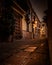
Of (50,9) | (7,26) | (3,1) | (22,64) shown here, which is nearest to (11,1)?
(3,1)

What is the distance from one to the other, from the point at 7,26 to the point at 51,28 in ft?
20.3

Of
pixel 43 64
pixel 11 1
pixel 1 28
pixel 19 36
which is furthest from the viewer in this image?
pixel 19 36

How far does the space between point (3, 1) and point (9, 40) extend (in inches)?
93.4

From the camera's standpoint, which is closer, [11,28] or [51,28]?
[51,28]

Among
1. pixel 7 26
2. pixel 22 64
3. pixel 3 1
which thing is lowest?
pixel 22 64

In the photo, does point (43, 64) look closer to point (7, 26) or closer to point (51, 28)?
point (51, 28)

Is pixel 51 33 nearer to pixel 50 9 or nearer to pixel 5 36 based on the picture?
pixel 50 9

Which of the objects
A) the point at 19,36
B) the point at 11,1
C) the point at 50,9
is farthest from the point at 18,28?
the point at 50,9

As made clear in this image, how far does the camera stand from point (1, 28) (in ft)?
23.9

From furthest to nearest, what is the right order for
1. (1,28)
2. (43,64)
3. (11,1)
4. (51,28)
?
(11,1), (1,28), (43,64), (51,28)

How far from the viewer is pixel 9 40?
7.59 meters

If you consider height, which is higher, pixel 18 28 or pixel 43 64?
pixel 18 28

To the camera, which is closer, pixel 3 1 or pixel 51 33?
pixel 51 33

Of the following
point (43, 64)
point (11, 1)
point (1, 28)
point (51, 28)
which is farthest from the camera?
point (11, 1)
